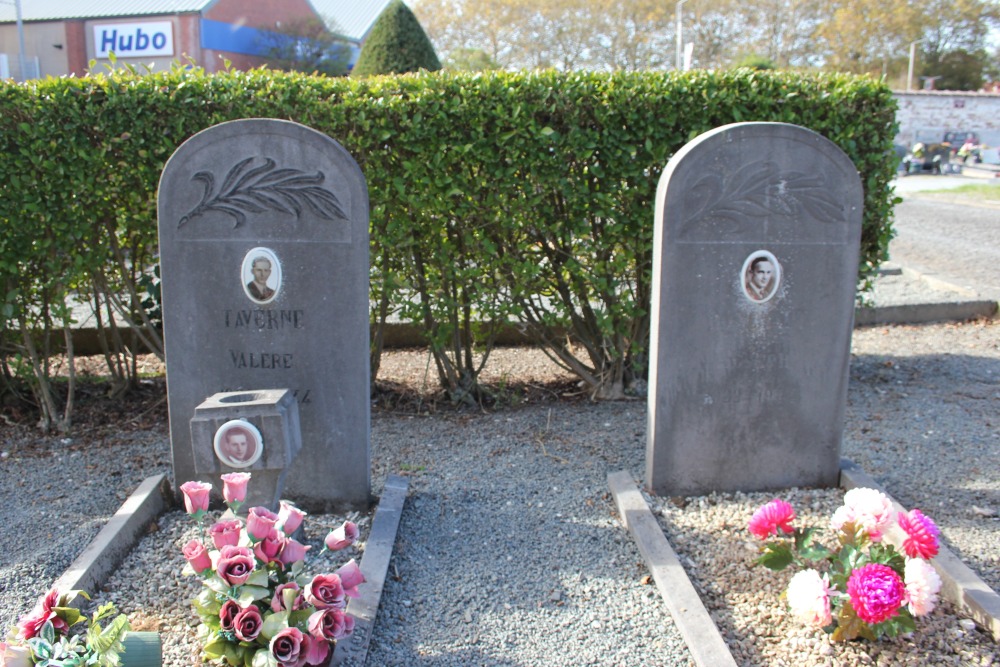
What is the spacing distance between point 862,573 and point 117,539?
274cm

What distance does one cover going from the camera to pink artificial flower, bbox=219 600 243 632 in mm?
2331

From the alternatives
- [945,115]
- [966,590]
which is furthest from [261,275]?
[945,115]

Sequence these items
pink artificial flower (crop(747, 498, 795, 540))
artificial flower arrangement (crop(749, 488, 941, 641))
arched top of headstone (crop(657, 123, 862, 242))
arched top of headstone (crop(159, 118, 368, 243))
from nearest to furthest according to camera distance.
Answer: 1. artificial flower arrangement (crop(749, 488, 941, 641))
2. pink artificial flower (crop(747, 498, 795, 540))
3. arched top of headstone (crop(159, 118, 368, 243))
4. arched top of headstone (crop(657, 123, 862, 242))

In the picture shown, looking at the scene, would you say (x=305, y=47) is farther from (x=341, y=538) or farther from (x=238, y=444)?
(x=341, y=538)

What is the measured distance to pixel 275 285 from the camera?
136 inches

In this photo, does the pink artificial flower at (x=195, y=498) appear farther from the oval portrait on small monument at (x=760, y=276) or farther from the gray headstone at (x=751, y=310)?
the oval portrait on small monument at (x=760, y=276)

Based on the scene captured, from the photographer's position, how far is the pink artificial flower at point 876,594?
2477 millimetres

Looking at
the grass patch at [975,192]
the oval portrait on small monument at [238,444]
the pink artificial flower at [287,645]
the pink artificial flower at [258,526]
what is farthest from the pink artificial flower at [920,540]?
the grass patch at [975,192]

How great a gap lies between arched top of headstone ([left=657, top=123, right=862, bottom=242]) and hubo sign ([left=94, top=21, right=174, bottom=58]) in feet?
112

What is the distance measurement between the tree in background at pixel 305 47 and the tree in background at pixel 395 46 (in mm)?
20645

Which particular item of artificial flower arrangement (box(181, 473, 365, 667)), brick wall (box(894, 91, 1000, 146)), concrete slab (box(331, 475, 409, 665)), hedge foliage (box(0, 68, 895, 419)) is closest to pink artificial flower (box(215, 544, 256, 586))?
artificial flower arrangement (box(181, 473, 365, 667))

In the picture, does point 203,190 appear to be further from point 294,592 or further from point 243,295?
point 294,592

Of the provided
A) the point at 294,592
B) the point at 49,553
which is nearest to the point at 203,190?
the point at 49,553

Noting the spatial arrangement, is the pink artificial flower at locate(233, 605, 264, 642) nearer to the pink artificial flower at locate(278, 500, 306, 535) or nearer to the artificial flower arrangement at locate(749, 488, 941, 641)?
the pink artificial flower at locate(278, 500, 306, 535)
